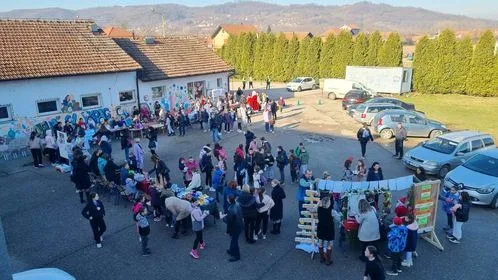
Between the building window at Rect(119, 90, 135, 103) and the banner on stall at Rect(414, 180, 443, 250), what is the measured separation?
A: 59.6 feet

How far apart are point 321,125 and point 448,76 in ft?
65.3

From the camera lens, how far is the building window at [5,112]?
58.2 feet

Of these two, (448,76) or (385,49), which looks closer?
(448,76)

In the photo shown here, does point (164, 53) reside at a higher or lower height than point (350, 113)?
higher

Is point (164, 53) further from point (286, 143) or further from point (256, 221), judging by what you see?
point (256, 221)

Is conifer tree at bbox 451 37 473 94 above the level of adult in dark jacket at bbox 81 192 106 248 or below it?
above

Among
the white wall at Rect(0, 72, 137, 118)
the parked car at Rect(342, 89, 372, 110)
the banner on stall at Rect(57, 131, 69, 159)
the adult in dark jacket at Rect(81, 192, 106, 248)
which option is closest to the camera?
the adult in dark jacket at Rect(81, 192, 106, 248)

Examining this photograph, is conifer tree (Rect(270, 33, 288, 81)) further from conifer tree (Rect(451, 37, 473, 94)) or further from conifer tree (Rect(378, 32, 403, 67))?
conifer tree (Rect(451, 37, 473, 94))

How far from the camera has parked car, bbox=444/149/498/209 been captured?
11969 millimetres

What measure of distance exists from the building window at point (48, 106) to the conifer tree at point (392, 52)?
32.5 meters

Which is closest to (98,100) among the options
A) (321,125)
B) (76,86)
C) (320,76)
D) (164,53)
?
(76,86)

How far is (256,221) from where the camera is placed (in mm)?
10070

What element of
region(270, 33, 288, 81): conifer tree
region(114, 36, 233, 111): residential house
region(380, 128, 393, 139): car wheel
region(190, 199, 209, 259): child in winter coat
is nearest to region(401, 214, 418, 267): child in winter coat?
region(190, 199, 209, 259): child in winter coat

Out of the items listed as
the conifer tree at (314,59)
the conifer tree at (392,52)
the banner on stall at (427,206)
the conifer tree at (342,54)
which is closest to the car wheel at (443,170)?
the banner on stall at (427,206)
